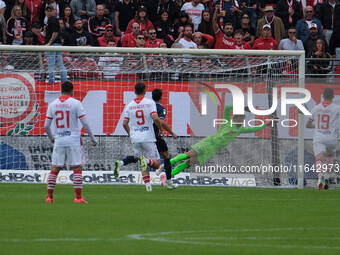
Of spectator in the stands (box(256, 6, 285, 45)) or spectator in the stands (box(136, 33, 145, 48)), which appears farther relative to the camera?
spectator in the stands (box(256, 6, 285, 45))

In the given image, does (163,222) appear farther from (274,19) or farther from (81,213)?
(274,19)

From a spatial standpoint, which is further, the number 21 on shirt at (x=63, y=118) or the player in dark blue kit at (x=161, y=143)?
the player in dark blue kit at (x=161, y=143)

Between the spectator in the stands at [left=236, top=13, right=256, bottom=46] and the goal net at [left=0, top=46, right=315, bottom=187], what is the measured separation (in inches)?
160

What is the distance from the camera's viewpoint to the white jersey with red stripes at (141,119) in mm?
16031

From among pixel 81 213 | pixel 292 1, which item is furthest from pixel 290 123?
pixel 81 213

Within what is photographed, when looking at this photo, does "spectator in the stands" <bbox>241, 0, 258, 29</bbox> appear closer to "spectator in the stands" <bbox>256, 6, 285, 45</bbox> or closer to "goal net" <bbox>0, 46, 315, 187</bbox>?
"spectator in the stands" <bbox>256, 6, 285, 45</bbox>

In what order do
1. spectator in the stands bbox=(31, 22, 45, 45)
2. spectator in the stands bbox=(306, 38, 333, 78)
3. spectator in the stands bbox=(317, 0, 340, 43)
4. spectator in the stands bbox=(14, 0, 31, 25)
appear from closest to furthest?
1. spectator in the stands bbox=(306, 38, 333, 78)
2. spectator in the stands bbox=(31, 22, 45, 45)
3. spectator in the stands bbox=(14, 0, 31, 25)
4. spectator in the stands bbox=(317, 0, 340, 43)

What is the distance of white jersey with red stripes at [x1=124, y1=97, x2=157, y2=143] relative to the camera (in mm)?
16031

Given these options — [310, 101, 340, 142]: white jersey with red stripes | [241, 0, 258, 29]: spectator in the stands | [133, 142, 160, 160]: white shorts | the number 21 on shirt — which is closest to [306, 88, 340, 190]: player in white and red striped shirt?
[310, 101, 340, 142]: white jersey with red stripes

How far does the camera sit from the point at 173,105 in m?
19.9

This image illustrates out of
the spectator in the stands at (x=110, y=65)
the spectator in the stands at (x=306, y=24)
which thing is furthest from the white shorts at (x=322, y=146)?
the spectator in the stands at (x=306, y=24)

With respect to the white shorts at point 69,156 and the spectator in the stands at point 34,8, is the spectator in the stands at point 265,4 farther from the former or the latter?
the white shorts at point 69,156

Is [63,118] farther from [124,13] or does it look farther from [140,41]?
[124,13]

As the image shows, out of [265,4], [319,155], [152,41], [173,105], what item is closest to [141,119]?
[173,105]
